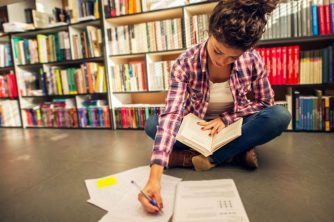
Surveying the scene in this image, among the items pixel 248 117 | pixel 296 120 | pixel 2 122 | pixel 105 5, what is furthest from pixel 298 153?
pixel 2 122

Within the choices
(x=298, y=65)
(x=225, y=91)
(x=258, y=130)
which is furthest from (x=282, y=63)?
(x=258, y=130)

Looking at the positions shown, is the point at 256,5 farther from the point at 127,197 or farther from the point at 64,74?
the point at 64,74

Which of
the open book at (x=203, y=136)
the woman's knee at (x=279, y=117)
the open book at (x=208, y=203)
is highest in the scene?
the woman's knee at (x=279, y=117)

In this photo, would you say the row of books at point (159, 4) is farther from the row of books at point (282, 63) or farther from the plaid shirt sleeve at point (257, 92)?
the plaid shirt sleeve at point (257, 92)

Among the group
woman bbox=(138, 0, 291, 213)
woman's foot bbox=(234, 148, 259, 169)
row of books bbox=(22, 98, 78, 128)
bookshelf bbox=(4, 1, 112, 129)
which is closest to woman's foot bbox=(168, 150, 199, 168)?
woman bbox=(138, 0, 291, 213)

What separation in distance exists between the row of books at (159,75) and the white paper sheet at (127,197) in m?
1.00

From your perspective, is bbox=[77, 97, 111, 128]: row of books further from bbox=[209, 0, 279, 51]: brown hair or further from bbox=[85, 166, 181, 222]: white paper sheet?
bbox=[209, 0, 279, 51]: brown hair

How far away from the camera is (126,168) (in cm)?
125

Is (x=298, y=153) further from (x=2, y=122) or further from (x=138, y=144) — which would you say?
(x=2, y=122)

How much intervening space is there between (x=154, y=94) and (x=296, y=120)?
1219mm

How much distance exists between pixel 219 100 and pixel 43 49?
1.95 meters

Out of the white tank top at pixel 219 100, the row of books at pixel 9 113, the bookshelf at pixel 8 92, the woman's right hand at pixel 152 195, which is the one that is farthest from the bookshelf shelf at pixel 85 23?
the woman's right hand at pixel 152 195

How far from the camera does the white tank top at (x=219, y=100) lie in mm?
1185

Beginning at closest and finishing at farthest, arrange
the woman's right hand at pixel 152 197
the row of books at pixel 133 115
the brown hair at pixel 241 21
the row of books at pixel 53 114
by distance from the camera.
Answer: the woman's right hand at pixel 152 197 < the brown hair at pixel 241 21 < the row of books at pixel 133 115 < the row of books at pixel 53 114
